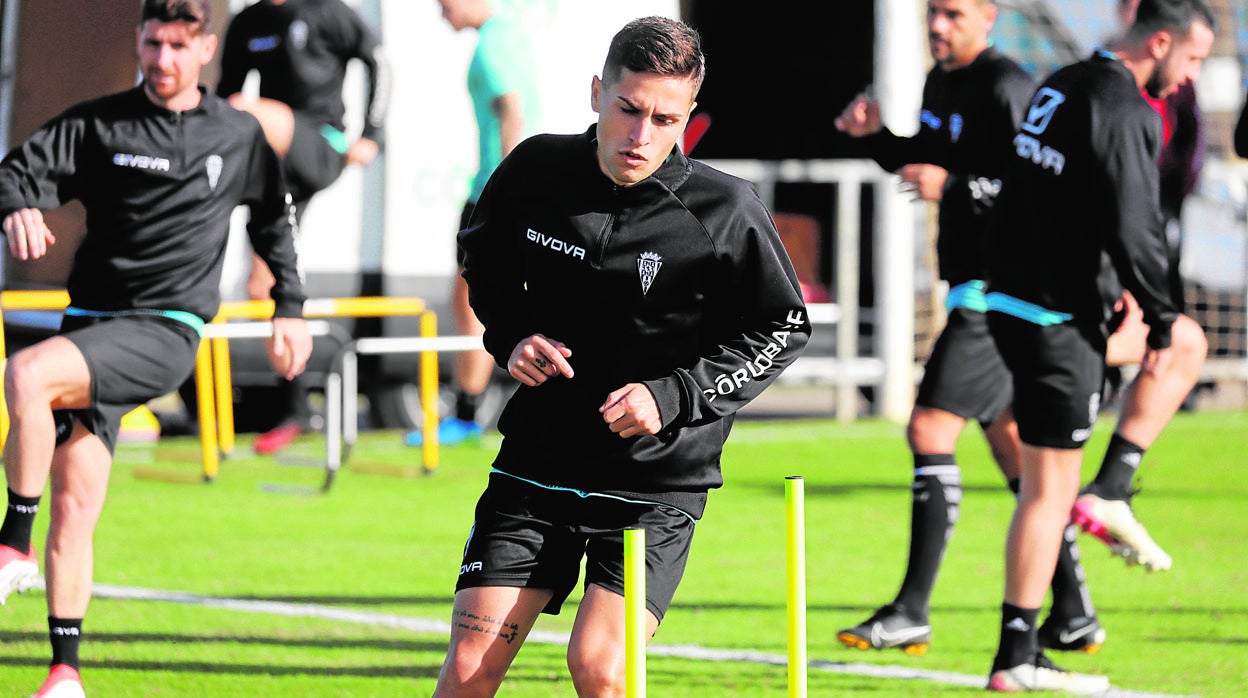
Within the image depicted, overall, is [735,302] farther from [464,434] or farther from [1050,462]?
[464,434]

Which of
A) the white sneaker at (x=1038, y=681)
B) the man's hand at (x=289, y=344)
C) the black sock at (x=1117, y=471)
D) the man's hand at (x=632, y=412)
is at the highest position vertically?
the man's hand at (x=632, y=412)

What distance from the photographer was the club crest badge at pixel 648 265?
12.7 ft

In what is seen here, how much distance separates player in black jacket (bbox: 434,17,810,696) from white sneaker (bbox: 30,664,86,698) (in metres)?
1.71

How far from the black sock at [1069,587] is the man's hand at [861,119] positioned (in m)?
1.60

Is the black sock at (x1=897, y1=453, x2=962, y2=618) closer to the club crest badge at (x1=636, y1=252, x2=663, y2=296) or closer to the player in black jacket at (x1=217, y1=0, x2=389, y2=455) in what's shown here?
the club crest badge at (x1=636, y1=252, x2=663, y2=296)

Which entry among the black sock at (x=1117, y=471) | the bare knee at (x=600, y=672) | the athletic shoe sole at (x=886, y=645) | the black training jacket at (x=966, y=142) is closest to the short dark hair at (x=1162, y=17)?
the black training jacket at (x=966, y=142)

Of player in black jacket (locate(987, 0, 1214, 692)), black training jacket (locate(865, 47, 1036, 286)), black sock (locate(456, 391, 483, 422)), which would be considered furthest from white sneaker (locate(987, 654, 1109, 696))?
black sock (locate(456, 391, 483, 422))

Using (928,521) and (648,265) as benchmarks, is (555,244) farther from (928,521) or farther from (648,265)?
(928,521)

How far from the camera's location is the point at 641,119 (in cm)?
376

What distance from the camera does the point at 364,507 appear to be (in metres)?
9.20

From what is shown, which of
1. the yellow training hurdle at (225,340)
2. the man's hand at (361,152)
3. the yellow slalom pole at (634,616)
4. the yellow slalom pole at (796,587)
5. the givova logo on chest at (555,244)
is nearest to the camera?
the yellow slalom pole at (634,616)

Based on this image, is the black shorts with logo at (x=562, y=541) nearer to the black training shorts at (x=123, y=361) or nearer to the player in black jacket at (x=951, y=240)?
the black training shorts at (x=123, y=361)

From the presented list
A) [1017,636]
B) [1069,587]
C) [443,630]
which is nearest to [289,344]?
[443,630]

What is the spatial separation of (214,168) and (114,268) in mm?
471
